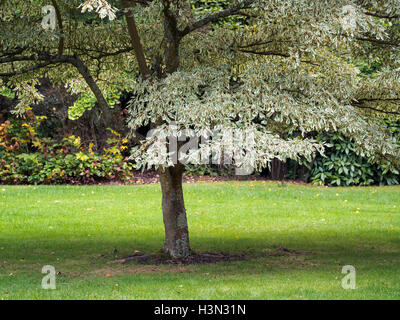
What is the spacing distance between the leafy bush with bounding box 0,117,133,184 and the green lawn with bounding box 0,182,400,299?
1040 millimetres

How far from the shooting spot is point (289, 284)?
21.7ft

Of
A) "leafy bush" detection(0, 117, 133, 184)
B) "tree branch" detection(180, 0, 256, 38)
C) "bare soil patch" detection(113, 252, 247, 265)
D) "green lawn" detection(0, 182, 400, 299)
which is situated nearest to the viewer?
"green lawn" detection(0, 182, 400, 299)

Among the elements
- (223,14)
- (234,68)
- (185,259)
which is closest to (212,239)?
(185,259)

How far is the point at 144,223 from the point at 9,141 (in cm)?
716

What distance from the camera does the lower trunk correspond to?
805cm

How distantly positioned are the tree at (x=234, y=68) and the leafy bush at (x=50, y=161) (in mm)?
7107

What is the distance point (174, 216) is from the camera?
8094mm

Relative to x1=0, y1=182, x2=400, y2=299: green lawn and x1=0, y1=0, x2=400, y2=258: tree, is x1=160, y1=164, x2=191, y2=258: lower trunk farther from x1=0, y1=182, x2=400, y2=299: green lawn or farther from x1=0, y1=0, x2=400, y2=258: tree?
x1=0, y1=182, x2=400, y2=299: green lawn

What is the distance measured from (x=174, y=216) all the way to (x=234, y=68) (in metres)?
2.16

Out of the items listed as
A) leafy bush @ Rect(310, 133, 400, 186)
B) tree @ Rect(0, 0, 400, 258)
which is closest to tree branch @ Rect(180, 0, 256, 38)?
tree @ Rect(0, 0, 400, 258)

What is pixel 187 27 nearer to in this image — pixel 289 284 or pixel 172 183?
pixel 172 183

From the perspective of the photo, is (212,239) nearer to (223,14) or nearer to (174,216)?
(174,216)

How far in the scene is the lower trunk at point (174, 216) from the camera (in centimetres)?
805
